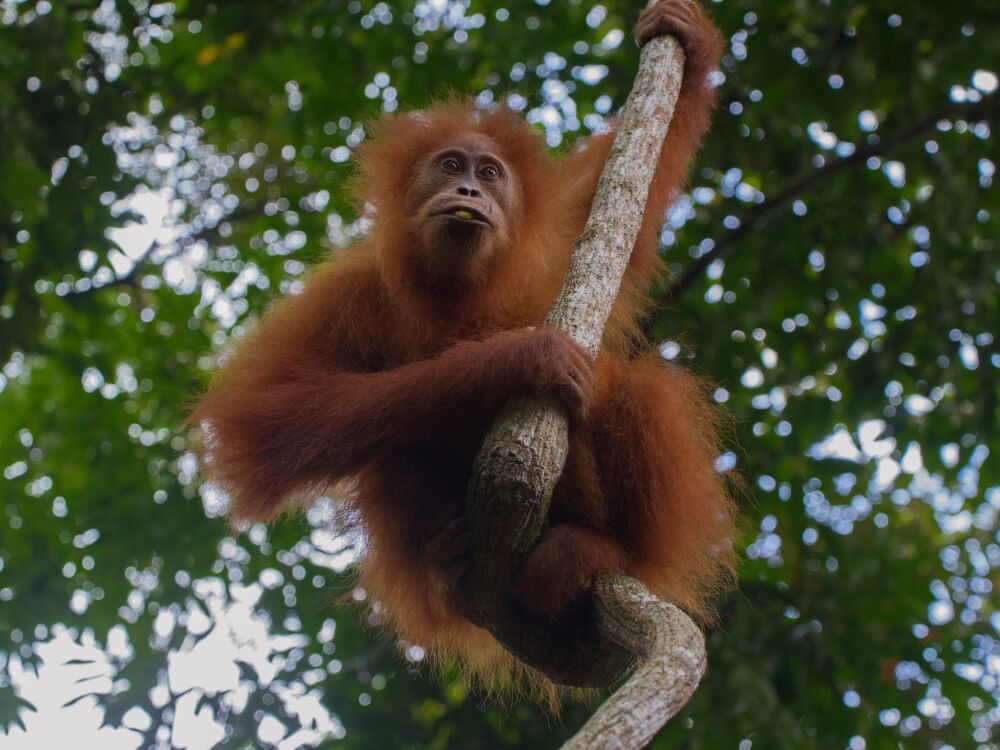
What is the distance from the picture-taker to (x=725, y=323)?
6148mm

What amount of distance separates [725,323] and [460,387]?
341 cm

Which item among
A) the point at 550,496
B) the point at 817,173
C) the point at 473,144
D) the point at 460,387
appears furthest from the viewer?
the point at 817,173

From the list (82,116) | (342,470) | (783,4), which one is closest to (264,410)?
(342,470)

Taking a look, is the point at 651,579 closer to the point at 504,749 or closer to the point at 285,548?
the point at 504,749

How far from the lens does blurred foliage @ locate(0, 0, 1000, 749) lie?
18.7 feet

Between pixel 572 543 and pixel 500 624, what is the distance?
361mm

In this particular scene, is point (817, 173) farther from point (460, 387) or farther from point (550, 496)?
point (550, 496)

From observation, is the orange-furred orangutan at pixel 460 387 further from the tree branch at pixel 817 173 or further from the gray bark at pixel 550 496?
the tree branch at pixel 817 173

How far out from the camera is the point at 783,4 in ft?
20.4

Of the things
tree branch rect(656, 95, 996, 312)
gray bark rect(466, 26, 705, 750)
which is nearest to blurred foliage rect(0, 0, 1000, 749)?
tree branch rect(656, 95, 996, 312)

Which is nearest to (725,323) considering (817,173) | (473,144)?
(817,173)

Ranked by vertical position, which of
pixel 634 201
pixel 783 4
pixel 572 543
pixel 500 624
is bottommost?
pixel 500 624

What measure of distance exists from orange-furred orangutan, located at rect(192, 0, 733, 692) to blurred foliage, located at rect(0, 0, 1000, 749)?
3.26ft

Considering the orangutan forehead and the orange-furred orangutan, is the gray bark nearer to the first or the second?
the orange-furred orangutan
